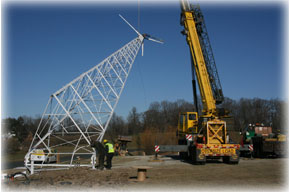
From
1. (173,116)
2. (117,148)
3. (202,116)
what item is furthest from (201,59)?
(173,116)

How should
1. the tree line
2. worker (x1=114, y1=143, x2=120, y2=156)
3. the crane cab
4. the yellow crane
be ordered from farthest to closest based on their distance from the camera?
the tree line < worker (x1=114, y1=143, x2=120, y2=156) < the crane cab < the yellow crane

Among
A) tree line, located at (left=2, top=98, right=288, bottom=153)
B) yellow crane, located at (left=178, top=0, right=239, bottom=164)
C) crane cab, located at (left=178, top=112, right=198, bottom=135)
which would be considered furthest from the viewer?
tree line, located at (left=2, top=98, right=288, bottom=153)

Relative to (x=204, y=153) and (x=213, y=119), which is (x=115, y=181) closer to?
(x=204, y=153)

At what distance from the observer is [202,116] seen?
15.7m

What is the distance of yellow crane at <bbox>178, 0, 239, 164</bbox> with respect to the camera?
14.0m

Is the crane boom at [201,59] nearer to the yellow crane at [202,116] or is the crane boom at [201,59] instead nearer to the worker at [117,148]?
the yellow crane at [202,116]

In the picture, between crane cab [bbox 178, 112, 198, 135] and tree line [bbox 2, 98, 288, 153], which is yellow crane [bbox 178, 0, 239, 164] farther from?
tree line [bbox 2, 98, 288, 153]

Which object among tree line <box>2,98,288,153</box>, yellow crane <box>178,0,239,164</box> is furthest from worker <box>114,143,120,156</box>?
tree line <box>2,98,288,153</box>

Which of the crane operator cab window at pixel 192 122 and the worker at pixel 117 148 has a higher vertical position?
the crane operator cab window at pixel 192 122

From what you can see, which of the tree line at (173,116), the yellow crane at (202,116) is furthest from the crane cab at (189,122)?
the tree line at (173,116)

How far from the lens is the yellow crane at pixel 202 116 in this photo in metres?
14.0

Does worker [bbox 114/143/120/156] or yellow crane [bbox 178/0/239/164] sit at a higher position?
yellow crane [bbox 178/0/239/164]

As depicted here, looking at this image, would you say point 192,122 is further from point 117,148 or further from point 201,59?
point 117,148

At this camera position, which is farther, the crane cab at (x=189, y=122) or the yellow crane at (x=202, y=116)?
the crane cab at (x=189, y=122)
